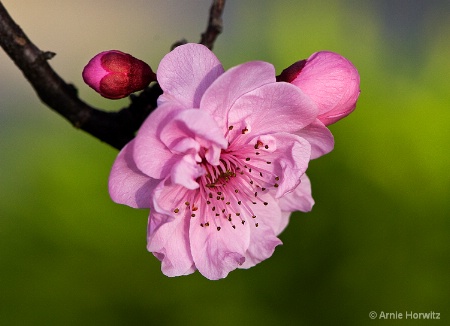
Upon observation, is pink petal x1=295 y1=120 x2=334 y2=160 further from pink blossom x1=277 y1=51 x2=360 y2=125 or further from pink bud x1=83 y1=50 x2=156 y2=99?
pink bud x1=83 y1=50 x2=156 y2=99

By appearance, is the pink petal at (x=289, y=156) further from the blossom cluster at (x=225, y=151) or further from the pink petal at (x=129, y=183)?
the pink petal at (x=129, y=183)

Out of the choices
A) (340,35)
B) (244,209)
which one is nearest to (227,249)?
(244,209)

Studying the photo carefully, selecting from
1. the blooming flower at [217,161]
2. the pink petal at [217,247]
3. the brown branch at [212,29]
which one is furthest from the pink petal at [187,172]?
the brown branch at [212,29]

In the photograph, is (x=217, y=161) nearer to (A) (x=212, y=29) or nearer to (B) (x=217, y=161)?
(B) (x=217, y=161)

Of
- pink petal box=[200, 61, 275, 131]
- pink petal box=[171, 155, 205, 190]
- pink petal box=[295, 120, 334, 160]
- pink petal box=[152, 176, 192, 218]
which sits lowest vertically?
pink petal box=[152, 176, 192, 218]

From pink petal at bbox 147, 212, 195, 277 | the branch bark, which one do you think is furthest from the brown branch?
pink petal at bbox 147, 212, 195, 277

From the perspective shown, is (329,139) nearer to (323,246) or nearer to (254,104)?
(254,104)
